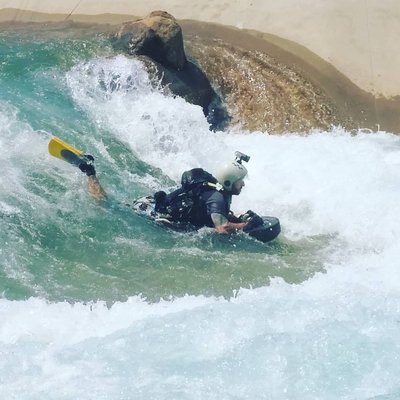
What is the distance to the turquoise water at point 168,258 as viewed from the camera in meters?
5.73

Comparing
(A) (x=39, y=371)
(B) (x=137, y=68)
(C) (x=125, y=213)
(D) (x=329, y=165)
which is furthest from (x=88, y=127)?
(A) (x=39, y=371)

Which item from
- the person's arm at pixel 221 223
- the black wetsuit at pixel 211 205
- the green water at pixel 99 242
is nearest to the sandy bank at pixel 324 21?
the green water at pixel 99 242

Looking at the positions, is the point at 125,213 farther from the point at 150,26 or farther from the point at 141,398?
the point at 150,26

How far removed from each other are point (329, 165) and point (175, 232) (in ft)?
8.71

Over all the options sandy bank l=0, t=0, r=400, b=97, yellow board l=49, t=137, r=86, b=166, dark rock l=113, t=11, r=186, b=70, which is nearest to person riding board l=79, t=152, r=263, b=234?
yellow board l=49, t=137, r=86, b=166

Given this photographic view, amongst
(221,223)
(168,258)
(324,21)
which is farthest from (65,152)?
(324,21)

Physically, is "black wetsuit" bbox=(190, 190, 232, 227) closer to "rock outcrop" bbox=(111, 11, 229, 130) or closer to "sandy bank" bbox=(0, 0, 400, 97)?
"rock outcrop" bbox=(111, 11, 229, 130)

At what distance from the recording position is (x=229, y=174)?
748 cm

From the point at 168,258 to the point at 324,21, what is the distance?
19.0 ft

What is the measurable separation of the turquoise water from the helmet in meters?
0.51

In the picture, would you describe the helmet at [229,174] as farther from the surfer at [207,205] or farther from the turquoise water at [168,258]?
the turquoise water at [168,258]

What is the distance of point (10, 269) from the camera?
7211 mm

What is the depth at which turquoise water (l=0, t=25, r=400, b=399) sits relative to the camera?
573 centimetres

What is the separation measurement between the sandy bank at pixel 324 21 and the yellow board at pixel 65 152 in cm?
473
